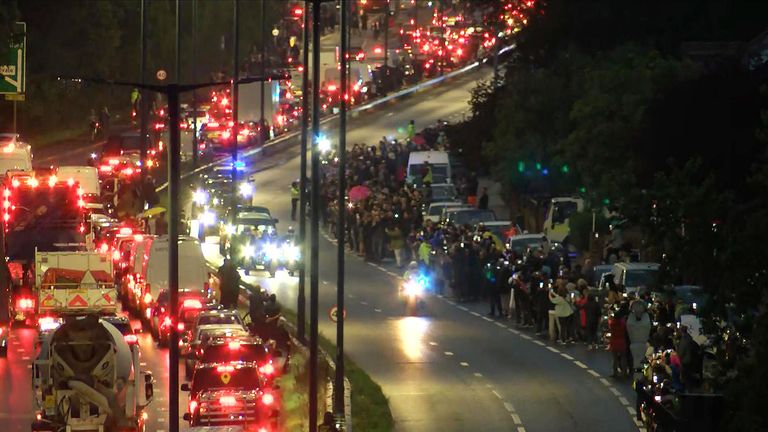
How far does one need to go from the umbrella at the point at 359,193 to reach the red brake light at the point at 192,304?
66.9 ft

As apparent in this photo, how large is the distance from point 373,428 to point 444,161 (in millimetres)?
40761

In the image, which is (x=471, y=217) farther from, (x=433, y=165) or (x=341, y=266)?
(x=341, y=266)

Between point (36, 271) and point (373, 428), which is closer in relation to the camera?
point (373, 428)

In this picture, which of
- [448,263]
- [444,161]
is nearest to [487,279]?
[448,263]

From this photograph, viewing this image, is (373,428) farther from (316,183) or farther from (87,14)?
(87,14)

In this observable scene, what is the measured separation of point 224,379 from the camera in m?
34.8

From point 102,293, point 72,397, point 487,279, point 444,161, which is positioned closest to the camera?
point 72,397

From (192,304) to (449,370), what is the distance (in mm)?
6259

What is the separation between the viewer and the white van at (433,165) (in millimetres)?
75500

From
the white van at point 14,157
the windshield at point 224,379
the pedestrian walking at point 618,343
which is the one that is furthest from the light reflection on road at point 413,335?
the white van at point 14,157

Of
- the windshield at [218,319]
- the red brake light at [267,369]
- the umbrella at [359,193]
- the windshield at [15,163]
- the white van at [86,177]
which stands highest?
the windshield at [15,163]

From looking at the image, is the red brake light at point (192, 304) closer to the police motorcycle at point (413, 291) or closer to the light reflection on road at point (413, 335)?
the light reflection on road at point (413, 335)

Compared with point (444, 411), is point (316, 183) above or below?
above

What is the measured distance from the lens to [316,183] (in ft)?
131
